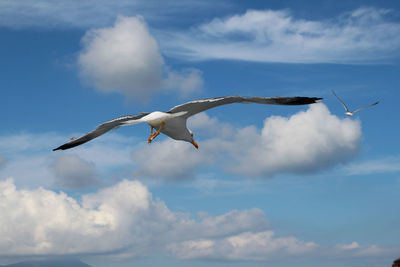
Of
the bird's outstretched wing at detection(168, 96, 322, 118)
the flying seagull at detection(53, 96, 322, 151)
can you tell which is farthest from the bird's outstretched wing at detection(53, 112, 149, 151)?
the bird's outstretched wing at detection(168, 96, 322, 118)

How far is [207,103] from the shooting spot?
1010 inches

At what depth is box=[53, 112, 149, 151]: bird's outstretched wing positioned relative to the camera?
27.9 m

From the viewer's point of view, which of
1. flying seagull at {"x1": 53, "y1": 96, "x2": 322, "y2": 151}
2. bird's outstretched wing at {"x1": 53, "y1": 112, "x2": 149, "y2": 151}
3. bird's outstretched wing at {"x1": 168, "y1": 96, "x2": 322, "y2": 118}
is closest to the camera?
bird's outstretched wing at {"x1": 168, "y1": 96, "x2": 322, "y2": 118}

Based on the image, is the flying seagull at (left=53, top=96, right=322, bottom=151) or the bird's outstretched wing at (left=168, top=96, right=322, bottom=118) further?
the flying seagull at (left=53, top=96, right=322, bottom=151)

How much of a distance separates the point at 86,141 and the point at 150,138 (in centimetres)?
562

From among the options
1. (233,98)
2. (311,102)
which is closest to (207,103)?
(233,98)

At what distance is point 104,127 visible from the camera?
29219 mm

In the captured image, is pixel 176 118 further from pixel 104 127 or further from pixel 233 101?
pixel 233 101

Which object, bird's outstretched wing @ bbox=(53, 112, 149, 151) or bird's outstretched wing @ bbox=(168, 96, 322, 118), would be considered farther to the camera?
bird's outstretched wing @ bbox=(53, 112, 149, 151)

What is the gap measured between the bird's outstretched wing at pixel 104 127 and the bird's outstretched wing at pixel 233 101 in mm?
2238

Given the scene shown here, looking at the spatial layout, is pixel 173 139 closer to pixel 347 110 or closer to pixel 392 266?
pixel 347 110

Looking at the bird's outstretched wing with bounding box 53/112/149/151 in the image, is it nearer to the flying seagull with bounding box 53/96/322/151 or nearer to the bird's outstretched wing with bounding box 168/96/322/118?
the flying seagull with bounding box 53/96/322/151

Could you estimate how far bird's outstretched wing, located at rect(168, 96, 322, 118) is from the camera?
24750 millimetres

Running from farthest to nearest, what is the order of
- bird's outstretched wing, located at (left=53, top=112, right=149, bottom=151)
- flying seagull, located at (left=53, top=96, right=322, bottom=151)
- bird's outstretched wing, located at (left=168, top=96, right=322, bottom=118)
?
1. bird's outstretched wing, located at (left=53, top=112, right=149, bottom=151)
2. flying seagull, located at (left=53, top=96, right=322, bottom=151)
3. bird's outstretched wing, located at (left=168, top=96, right=322, bottom=118)
